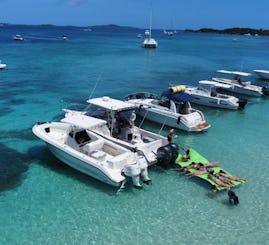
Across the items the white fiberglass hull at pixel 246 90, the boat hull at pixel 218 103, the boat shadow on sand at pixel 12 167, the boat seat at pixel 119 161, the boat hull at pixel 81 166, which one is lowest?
the white fiberglass hull at pixel 246 90

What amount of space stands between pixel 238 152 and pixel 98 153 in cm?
779

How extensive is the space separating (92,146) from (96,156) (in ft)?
1.64

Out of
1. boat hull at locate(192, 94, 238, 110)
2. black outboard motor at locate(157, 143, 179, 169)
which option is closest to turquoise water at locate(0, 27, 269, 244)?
black outboard motor at locate(157, 143, 179, 169)

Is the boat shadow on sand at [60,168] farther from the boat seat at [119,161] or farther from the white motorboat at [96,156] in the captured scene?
the boat seat at [119,161]

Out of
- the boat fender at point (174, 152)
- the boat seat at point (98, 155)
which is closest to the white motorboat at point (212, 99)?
the boat fender at point (174, 152)

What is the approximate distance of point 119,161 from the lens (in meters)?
12.8

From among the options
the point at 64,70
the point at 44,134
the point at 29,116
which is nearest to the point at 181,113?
the point at 44,134

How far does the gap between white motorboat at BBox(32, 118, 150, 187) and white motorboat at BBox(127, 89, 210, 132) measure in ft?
20.4

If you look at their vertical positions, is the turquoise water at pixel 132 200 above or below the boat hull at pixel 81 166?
below

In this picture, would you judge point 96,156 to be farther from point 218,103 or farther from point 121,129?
point 218,103

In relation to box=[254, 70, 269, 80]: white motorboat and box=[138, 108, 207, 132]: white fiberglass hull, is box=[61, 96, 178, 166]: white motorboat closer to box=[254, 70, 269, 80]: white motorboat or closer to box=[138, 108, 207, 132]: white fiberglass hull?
box=[138, 108, 207, 132]: white fiberglass hull

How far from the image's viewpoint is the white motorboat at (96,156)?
12.3m

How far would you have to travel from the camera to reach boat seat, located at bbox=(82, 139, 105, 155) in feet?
44.8

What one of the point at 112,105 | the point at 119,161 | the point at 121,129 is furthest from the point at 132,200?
the point at 112,105
